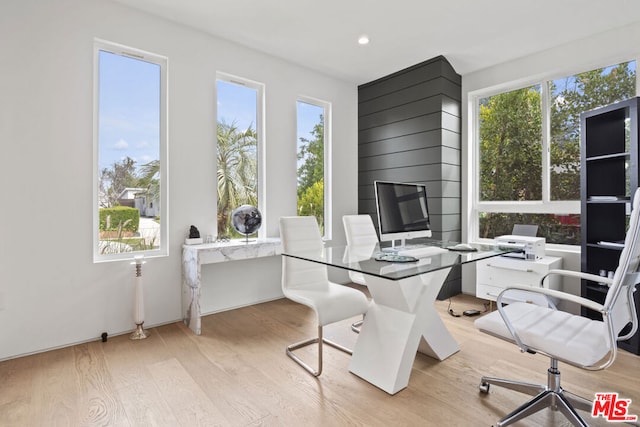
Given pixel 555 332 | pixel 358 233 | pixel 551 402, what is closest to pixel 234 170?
pixel 358 233

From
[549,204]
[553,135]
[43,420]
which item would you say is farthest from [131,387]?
[553,135]

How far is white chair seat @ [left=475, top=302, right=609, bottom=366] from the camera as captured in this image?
1.41 m

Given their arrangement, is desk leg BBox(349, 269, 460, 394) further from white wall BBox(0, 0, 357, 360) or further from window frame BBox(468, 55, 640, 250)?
window frame BBox(468, 55, 640, 250)

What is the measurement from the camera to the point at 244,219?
3.31 meters

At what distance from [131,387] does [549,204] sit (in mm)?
4005

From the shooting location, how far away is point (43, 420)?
1.73m

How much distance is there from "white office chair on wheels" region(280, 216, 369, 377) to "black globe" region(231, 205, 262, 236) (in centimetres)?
83

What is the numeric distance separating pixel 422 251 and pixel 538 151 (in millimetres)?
2142

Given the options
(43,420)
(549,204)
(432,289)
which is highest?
(549,204)

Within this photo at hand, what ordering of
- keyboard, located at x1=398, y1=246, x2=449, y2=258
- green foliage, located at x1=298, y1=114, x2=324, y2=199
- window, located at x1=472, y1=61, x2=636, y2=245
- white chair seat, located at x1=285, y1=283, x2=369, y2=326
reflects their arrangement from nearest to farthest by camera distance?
1. white chair seat, located at x1=285, y1=283, x2=369, y2=326
2. keyboard, located at x1=398, y1=246, x2=449, y2=258
3. window, located at x1=472, y1=61, x2=636, y2=245
4. green foliage, located at x1=298, y1=114, x2=324, y2=199

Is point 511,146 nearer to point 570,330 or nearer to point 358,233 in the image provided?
point 358,233

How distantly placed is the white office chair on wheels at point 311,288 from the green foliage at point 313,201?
1.36 metres

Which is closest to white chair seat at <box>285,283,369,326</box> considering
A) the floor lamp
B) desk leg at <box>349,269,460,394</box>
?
desk leg at <box>349,269,460,394</box>

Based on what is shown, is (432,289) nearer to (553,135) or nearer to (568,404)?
(568,404)
